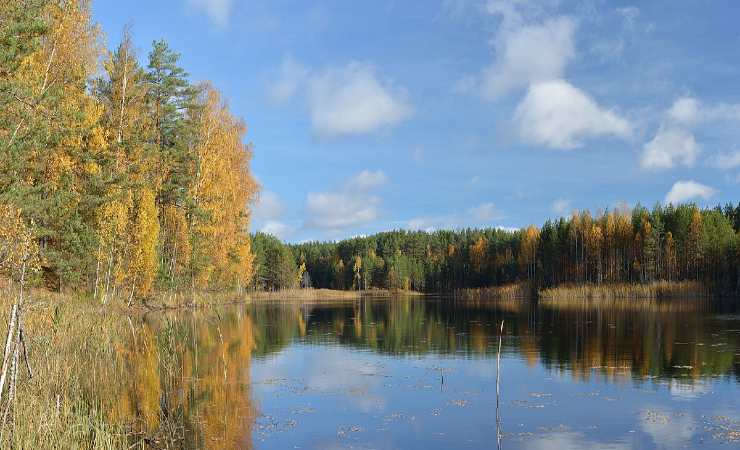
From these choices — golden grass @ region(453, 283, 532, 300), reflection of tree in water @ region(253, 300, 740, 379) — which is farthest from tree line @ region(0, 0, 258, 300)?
golden grass @ region(453, 283, 532, 300)

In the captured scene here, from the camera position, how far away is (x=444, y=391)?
59.0 ft

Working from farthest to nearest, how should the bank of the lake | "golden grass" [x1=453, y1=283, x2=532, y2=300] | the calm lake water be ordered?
"golden grass" [x1=453, y1=283, x2=532, y2=300]
the calm lake water
the bank of the lake

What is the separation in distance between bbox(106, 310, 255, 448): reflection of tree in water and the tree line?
4.85 m

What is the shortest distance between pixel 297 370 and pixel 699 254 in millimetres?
73206

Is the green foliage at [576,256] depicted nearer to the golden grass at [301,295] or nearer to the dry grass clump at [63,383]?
the golden grass at [301,295]

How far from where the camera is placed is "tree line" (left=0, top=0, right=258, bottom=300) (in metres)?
23.1

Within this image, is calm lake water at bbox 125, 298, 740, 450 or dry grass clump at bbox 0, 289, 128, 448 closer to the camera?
dry grass clump at bbox 0, 289, 128, 448

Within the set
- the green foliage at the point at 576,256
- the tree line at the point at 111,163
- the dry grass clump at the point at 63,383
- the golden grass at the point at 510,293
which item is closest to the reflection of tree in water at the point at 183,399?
the dry grass clump at the point at 63,383

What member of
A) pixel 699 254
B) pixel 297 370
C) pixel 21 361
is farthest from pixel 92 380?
pixel 699 254

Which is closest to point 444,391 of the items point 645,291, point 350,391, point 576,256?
point 350,391

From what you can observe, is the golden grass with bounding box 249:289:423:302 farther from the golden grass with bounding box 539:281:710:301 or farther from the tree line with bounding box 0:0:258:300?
the golden grass with bounding box 539:281:710:301

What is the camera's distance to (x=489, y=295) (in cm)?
9900

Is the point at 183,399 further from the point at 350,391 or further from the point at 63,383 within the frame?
the point at 350,391

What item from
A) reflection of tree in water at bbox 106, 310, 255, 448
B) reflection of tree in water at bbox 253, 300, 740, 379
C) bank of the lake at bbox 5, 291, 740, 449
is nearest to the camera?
bank of the lake at bbox 5, 291, 740, 449
